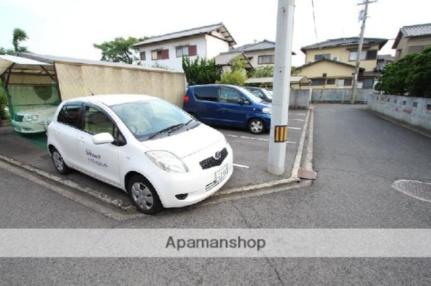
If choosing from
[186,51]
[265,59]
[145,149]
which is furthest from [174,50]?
→ [145,149]

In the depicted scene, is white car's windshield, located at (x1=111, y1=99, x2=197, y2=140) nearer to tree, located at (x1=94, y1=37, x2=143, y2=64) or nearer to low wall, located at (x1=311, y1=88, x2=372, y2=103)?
low wall, located at (x1=311, y1=88, x2=372, y2=103)

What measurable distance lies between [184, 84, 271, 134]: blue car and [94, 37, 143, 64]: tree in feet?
99.0

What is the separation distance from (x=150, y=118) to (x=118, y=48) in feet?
118

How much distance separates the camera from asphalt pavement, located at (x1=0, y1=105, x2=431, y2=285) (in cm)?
203

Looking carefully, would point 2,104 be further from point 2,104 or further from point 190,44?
point 190,44

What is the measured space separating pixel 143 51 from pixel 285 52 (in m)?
27.1

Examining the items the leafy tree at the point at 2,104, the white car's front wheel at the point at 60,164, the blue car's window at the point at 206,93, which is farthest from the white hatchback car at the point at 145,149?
the leafy tree at the point at 2,104

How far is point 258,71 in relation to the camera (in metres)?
22.9

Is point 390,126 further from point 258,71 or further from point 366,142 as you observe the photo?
point 258,71

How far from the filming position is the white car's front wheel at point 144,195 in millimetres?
2884

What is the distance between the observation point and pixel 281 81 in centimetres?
363

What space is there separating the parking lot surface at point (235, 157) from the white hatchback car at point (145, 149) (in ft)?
1.12

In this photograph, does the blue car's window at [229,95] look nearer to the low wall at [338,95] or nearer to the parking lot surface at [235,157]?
the parking lot surface at [235,157]

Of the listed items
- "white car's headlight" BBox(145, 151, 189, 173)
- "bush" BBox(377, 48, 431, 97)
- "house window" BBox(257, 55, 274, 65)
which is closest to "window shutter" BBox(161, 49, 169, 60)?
"house window" BBox(257, 55, 274, 65)
